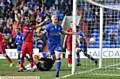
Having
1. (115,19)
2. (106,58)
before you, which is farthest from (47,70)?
(106,58)

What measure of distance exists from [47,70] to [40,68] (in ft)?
0.88

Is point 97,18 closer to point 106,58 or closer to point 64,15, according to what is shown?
point 106,58

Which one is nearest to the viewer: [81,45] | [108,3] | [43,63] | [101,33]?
[108,3]

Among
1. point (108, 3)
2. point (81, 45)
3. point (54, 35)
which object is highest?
point (108, 3)

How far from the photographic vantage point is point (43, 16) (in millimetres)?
31484

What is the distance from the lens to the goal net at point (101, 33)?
20.7 metres

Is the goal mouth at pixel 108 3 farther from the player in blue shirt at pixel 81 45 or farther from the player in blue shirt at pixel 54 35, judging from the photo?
the player in blue shirt at pixel 81 45

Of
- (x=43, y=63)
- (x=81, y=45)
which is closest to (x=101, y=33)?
(x=81, y=45)

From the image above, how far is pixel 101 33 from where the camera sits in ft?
68.2

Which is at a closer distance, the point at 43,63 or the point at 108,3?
the point at 108,3

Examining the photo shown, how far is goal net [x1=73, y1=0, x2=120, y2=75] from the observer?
2067 centimetres

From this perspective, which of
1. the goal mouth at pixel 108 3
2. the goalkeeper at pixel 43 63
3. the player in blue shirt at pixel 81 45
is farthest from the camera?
the player in blue shirt at pixel 81 45

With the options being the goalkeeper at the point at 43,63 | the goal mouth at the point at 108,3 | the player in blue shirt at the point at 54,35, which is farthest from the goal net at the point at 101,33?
the goal mouth at the point at 108,3

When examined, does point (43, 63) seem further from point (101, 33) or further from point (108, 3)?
point (108, 3)
